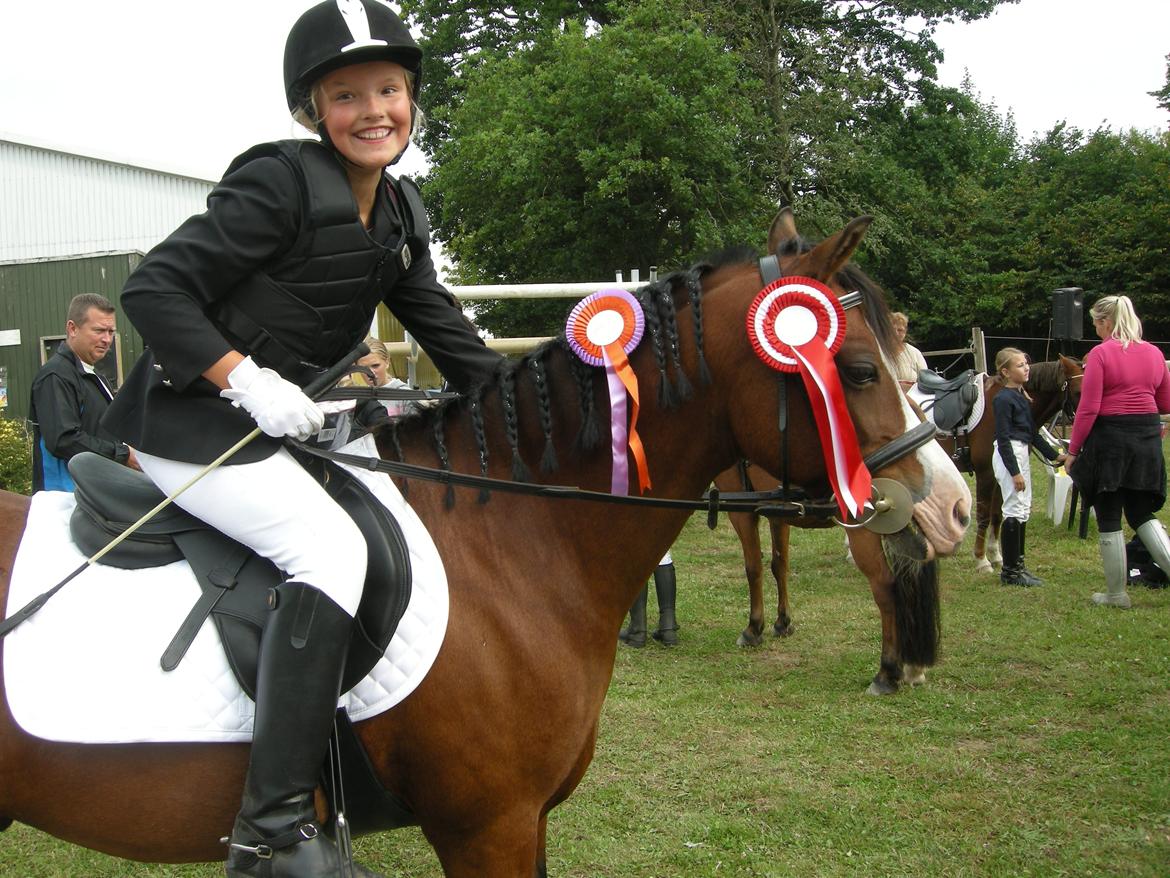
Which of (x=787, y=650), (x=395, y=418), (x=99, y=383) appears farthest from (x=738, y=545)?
(x=395, y=418)

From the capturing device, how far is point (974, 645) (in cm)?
722

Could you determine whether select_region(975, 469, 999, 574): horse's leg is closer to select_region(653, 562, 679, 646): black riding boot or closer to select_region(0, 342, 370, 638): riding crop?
select_region(653, 562, 679, 646): black riding boot

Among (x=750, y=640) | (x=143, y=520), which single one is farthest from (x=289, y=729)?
(x=750, y=640)

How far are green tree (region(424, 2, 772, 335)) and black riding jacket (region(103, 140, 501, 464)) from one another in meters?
20.9

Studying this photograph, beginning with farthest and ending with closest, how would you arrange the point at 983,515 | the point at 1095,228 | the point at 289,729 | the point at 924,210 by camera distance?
the point at 1095,228
the point at 924,210
the point at 983,515
the point at 289,729

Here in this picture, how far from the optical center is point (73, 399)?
556 centimetres

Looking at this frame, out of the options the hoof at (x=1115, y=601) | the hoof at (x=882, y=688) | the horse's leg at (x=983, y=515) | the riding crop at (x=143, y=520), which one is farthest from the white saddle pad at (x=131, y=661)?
the horse's leg at (x=983, y=515)

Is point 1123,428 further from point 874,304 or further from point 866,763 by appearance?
point 874,304

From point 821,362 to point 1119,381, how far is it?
6702mm

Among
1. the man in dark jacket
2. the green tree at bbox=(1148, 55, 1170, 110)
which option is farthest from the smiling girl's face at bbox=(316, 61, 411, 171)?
the green tree at bbox=(1148, 55, 1170, 110)

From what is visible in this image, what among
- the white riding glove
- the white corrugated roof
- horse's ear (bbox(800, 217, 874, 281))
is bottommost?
the white riding glove

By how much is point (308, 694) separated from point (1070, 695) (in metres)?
5.56

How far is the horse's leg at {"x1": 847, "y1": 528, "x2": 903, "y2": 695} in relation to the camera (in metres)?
5.95

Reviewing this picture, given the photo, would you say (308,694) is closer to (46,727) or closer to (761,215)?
(46,727)
